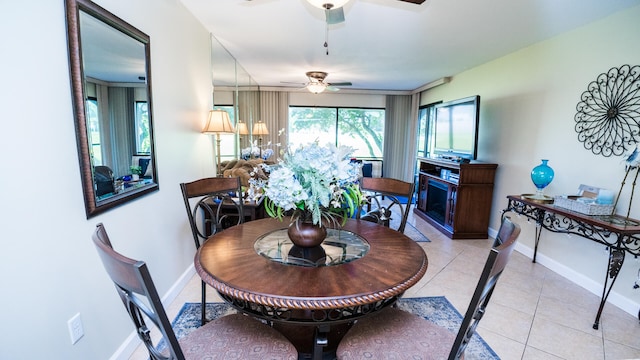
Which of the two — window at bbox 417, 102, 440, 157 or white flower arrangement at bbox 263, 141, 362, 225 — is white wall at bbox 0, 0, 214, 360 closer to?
white flower arrangement at bbox 263, 141, 362, 225

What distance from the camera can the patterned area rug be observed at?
1.85 m

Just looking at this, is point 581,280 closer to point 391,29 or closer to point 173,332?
point 391,29

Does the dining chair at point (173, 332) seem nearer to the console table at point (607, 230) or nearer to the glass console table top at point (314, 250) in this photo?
the glass console table top at point (314, 250)

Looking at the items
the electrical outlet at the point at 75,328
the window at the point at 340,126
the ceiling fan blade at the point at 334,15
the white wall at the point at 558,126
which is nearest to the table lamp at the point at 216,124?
the ceiling fan blade at the point at 334,15

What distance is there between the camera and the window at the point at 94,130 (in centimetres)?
140

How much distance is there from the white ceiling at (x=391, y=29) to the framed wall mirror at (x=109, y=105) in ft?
3.42

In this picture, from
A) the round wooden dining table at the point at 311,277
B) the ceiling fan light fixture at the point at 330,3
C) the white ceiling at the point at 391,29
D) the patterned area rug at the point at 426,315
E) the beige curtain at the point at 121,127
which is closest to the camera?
the round wooden dining table at the point at 311,277

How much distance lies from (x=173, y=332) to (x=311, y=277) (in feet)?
1.68

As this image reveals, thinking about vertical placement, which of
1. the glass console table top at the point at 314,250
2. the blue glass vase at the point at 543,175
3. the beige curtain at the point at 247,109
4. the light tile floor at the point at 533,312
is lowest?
the light tile floor at the point at 533,312

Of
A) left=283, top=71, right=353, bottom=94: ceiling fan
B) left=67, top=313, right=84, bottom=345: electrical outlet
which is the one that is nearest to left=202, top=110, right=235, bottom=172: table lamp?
left=67, top=313, right=84, bottom=345: electrical outlet

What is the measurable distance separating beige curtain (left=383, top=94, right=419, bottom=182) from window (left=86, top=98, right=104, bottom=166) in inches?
258

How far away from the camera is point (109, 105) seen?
1573 mm

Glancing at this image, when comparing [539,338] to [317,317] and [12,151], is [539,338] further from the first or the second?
[12,151]

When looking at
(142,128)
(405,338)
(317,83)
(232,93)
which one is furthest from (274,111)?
(405,338)
